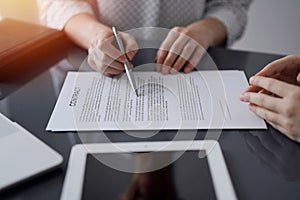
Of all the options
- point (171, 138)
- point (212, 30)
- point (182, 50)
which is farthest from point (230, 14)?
point (171, 138)

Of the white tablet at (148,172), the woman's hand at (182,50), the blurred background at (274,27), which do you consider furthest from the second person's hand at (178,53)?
the blurred background at (274,27)

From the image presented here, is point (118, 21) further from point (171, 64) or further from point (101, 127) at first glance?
point (101, 127)

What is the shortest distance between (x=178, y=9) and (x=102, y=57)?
0.37 m

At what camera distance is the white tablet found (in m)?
0.42

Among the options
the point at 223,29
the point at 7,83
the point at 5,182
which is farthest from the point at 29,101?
the point at 223,29

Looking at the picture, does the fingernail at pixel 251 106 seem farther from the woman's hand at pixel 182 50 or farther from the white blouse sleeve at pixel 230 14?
the white blouse sleeve at pixel 230 14

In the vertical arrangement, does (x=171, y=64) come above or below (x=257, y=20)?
above

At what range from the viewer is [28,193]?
43 centimetres

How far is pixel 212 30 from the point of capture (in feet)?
2.90

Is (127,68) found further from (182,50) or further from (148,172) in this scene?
(148,172)

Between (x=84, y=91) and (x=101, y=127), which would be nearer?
(x=101, y=127)

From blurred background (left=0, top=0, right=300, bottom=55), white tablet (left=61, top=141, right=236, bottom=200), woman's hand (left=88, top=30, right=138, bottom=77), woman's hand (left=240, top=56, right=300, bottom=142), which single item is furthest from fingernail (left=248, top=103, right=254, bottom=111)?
blurred background (left=0, top=0, right=300, bottom=55)

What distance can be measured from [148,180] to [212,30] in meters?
0.54

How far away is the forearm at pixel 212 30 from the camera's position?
2.79ft
